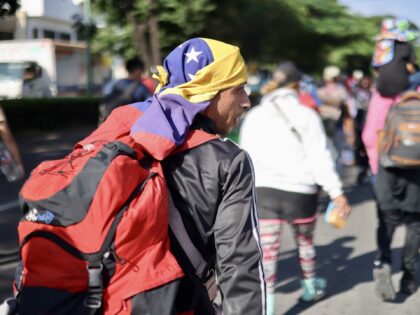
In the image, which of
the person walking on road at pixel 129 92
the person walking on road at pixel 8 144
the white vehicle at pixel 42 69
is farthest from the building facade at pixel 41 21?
the person walking on road at pixel 8 144

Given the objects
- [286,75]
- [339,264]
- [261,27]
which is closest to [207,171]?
[286,75]

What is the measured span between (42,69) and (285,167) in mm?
20979

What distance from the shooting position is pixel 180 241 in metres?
Answer: 1.77

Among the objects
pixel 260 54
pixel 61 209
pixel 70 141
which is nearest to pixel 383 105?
pixel 61 209

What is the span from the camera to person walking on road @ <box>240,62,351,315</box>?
405 cm

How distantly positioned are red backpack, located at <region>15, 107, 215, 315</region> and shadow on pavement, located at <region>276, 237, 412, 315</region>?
Answer: 122 inches

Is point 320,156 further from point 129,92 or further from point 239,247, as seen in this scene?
point 129,92

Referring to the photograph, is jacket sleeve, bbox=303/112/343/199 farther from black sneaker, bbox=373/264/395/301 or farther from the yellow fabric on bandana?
the yellow fabric on bandana

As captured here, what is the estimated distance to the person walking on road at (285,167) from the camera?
4.05m

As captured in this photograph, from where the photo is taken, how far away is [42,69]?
23656 millimetres

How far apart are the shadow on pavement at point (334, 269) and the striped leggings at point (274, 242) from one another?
44cm

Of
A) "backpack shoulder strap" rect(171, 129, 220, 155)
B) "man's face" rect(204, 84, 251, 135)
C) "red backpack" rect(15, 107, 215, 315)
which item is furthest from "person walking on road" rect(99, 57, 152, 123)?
"red backpack" rect(15, 107, 215, 315)

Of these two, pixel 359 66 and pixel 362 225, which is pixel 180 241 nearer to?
pixel 362 225

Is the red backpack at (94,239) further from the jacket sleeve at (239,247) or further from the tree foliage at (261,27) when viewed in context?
the tree foliage at (261,27)
